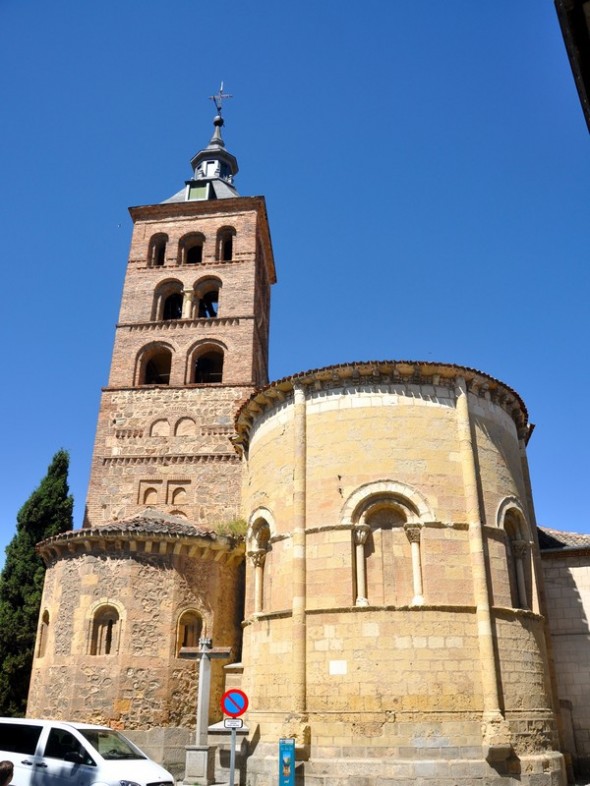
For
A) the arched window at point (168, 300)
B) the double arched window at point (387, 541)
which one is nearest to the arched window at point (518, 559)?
the double arched window at point (387, 541)

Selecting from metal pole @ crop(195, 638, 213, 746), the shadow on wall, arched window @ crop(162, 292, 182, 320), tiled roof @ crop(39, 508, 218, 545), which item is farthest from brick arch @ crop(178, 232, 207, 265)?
metal pole @ crop(195, 638, 213, 746)

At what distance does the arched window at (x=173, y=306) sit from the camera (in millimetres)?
32156

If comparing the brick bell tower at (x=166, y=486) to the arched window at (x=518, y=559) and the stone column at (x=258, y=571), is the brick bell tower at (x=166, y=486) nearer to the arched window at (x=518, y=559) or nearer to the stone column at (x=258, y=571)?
the stone column at (x=258, y=571)

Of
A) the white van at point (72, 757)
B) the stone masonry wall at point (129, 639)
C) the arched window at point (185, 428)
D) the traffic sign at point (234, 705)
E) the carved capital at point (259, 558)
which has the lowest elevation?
the white van at point (72, 757)

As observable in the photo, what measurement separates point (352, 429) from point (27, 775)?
9.33 m

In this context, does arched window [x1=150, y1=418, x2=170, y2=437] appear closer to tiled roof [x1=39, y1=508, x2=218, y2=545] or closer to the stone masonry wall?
tiled roof [x1=39, y1=508, x2=218, y2=545]

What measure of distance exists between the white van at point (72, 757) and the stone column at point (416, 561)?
6015 millimetres

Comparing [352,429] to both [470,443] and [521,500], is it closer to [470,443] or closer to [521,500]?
[470,443]

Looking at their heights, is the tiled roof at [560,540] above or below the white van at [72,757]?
above

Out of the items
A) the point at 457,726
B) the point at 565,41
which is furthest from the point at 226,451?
the point at 565,41

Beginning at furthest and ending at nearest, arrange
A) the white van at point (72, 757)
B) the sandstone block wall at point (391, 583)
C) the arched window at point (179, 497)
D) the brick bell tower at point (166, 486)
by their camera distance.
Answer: the arched window at point (179, 497) → the brick bell tower at point (166, 486) → the sandstone block wall at point (391, 583) → the white van at point (72, 757)

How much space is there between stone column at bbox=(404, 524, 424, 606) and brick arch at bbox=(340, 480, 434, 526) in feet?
0.58

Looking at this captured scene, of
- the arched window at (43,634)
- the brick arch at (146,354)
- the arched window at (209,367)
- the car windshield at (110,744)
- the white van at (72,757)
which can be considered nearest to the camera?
the white van at (72,757)

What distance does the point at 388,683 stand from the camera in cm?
1348
